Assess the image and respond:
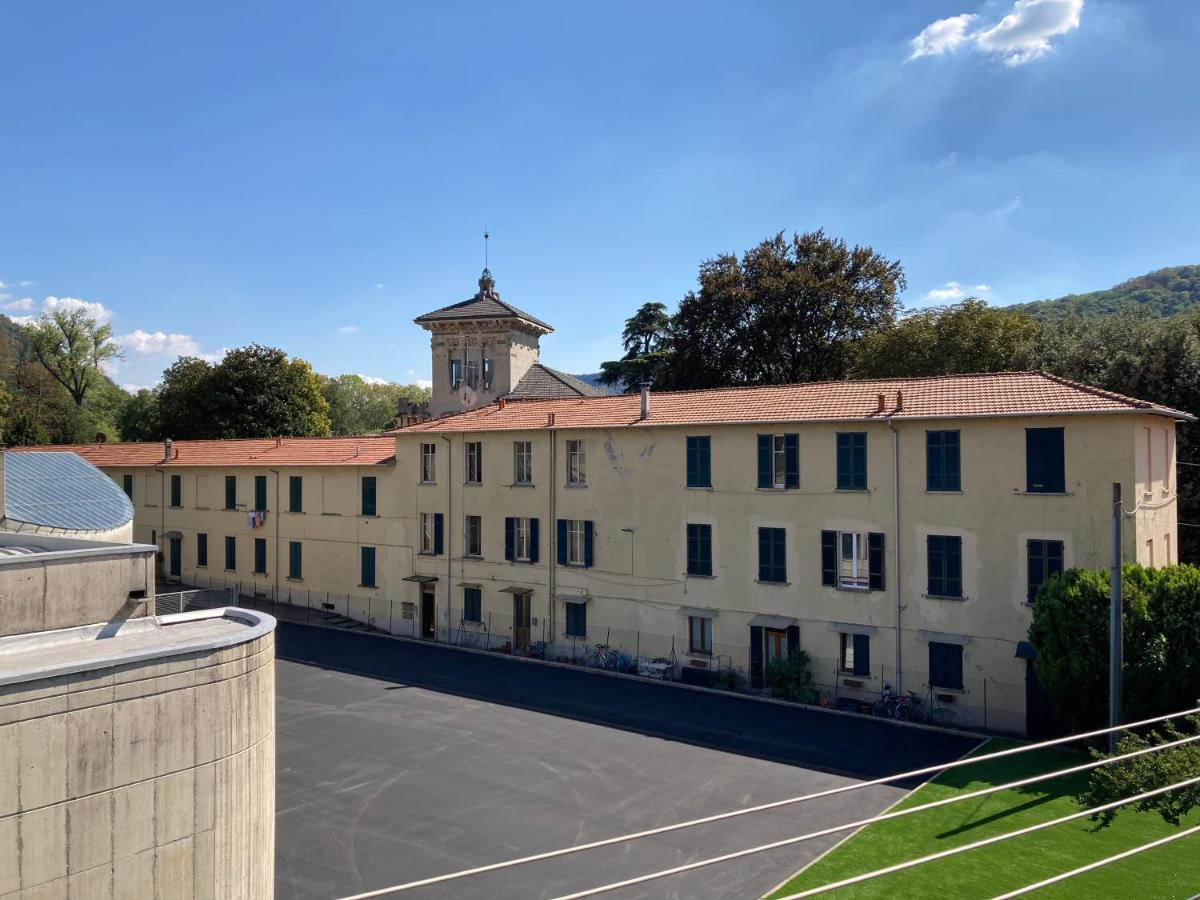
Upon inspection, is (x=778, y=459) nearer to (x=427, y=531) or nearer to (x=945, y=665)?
(x=945, y=665)

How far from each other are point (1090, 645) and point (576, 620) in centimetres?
1888

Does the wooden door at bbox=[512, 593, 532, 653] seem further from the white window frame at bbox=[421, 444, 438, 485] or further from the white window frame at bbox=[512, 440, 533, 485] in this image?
the white window frame at bbox=[421, 444, 438, 485]

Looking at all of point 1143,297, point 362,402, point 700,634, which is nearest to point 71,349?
point 362,402

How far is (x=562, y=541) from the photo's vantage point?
34750 mm

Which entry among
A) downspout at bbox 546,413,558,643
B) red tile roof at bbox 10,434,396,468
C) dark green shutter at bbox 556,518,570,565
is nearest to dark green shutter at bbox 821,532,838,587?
dark green shutter at bbox 556,518,570,565

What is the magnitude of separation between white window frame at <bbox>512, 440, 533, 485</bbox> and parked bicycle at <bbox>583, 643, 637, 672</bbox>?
7.69 meters

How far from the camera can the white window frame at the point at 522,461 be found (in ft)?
117

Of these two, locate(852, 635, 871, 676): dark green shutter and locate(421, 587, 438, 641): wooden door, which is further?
locate(421, 587, 438, 641): wooden door

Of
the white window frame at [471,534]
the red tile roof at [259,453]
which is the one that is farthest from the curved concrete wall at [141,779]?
the red tile roof at [259,453]

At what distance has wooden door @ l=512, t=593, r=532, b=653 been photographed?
35.4m

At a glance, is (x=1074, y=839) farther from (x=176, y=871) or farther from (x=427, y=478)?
(x=427, y=478)

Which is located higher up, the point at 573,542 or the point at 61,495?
the point at 61,495

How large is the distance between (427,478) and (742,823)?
78.7ft

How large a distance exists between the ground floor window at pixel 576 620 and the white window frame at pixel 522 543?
2.98 m
